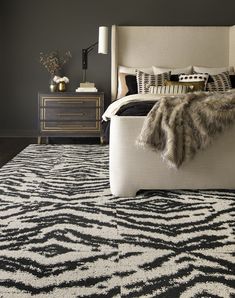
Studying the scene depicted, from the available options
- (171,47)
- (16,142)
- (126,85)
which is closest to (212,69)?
(171,47)

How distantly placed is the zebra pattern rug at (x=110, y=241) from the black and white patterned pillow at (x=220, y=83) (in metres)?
2.47

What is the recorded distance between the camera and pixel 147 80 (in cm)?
512

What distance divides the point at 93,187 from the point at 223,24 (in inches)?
154

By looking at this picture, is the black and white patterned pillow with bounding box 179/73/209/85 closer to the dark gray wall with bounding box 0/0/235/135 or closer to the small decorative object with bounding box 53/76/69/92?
the dark gray wall with bounding box 0/0/235/135

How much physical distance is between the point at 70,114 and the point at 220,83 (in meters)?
2.00

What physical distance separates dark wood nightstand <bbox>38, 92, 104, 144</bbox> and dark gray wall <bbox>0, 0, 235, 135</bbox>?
72 cm

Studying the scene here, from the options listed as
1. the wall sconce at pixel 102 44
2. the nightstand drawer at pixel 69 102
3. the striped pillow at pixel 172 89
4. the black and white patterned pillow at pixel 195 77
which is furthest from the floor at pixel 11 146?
the black and white patterned pillow at pixel 195 77

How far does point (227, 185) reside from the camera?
2742 mm

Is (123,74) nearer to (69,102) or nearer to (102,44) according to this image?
(102,44)

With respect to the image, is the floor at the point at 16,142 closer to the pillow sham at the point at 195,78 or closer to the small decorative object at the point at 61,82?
the small decorative object at the point at 61,82

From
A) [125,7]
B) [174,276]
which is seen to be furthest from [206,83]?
[174,276]

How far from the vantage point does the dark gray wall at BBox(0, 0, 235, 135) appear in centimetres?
569

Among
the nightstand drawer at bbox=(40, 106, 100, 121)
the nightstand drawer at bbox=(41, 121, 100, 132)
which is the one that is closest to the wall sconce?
the nightstand drawer at bbox=(40, 106, 100, 121)

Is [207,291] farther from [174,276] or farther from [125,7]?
[125,7]
